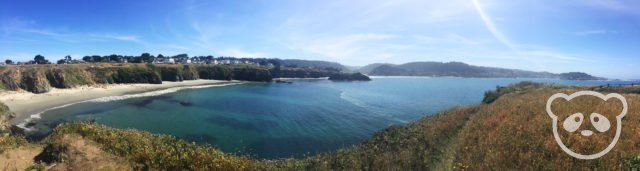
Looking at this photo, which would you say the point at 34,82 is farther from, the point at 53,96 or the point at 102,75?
the point at 102,75

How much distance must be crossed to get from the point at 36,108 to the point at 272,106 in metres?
38.7

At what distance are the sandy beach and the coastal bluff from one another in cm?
266

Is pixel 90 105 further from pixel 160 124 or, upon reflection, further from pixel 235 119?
pixel 235 119

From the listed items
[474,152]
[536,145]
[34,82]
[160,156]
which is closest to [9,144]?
[160,156]

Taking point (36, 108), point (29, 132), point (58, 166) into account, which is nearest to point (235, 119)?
point (29, 132)

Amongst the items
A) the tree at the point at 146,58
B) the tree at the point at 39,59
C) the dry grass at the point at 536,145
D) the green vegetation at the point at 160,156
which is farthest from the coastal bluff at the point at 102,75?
the dry grass at the point at 536,145

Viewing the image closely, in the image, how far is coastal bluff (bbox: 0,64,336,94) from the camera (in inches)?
2985

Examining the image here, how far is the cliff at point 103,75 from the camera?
249 ft

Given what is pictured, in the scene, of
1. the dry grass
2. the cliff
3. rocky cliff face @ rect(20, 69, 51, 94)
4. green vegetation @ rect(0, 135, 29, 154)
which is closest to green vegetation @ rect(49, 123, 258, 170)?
green vegetation @ rect(0, 135, 29, 154)

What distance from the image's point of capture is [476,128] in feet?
50.8

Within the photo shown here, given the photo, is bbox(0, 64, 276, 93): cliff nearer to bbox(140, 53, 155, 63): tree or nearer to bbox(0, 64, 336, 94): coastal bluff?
bbox(0, 64, 336, 94): coastal bluff

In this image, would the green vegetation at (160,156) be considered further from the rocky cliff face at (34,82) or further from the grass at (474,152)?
the rocky cliff face at (34,82)

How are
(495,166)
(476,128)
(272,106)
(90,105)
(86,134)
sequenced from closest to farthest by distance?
1. (495,166)
2. (476,128)
3. (86,134)
4. (90,105)
5. (272,106)

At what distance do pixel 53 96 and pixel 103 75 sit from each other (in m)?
26.7
